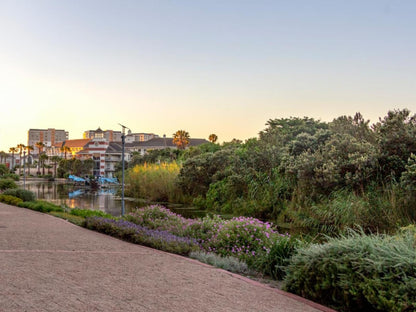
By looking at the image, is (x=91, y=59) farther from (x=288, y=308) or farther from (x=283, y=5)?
(x=288, y=308)

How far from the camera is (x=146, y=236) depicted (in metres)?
9.84

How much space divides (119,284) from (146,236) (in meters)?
4.00

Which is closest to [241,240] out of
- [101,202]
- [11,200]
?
[11,200]

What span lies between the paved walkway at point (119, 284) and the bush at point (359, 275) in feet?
0.85

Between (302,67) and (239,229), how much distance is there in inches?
552

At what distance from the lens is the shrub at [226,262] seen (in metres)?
7.15

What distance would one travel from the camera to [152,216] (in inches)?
483

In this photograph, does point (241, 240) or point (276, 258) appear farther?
point (241, 240)

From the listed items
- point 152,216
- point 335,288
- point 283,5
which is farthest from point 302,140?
point 335,288

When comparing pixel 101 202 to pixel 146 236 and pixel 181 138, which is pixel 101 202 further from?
pixel 181 138

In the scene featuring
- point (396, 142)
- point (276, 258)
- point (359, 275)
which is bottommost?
point (276, 258)

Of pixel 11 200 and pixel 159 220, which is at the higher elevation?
pixel 159 220

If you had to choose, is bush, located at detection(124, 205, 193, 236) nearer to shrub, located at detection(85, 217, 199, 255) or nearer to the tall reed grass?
shrub, located at detection(85, 217, 199, 255)

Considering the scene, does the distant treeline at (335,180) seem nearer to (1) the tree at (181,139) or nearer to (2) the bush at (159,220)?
(2) the bush at (159,220)
